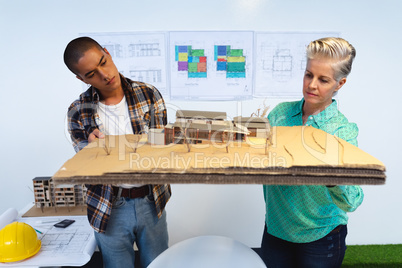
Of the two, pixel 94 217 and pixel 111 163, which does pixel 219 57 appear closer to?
pixel 94 217

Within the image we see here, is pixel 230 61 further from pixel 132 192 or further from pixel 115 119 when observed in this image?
pixel 132 192

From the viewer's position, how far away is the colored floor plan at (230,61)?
295cm

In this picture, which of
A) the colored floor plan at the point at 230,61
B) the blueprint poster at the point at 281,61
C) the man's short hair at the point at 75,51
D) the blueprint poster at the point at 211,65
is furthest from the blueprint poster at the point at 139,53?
the man's short hair at the point at 75,51

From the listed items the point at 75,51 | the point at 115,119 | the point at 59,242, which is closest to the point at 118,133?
the point at 115,119

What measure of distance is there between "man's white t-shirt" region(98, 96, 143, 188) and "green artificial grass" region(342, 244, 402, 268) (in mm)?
2742

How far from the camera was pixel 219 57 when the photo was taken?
296 cm

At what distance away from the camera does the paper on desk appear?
190cm

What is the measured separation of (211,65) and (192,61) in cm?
20

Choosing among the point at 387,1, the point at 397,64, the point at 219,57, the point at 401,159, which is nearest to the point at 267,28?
the point at 219,57

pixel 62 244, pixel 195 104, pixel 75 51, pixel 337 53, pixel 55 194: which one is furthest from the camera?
pixel 195 104

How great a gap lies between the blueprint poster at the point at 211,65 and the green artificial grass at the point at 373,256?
213cm

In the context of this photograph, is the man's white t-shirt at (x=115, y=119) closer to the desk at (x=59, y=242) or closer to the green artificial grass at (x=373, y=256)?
the desk at (x=59, y=242)

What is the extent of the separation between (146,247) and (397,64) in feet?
10.2

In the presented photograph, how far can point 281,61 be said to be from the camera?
2.98 metres
